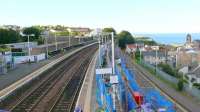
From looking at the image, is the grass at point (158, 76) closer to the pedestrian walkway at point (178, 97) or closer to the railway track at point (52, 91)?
the pedestrian walkway at point (178, 97)

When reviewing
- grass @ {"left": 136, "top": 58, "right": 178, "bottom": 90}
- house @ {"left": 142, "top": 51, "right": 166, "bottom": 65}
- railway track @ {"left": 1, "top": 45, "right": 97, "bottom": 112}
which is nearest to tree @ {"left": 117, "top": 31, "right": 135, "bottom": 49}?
house @ {"left": 142, "top": 51, "right": 166, "bottom": 65}

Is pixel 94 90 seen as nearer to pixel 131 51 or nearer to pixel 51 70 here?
pixel 51 70

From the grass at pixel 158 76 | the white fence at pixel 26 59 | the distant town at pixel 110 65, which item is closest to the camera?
the distant town at pixel 110 65

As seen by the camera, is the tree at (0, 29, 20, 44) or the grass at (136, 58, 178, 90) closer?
the grass at (136, 58, 178, 90)

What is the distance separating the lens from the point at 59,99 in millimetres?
34156

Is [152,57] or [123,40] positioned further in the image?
[123,40]

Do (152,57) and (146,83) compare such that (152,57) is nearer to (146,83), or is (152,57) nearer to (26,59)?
(146,83)

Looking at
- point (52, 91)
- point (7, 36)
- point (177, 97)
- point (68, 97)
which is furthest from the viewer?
point (7, 36)

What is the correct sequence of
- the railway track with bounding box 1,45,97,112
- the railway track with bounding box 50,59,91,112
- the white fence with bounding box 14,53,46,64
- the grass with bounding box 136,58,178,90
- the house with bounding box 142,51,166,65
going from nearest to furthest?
the railway track with bounding box 50,59,91,112
the railway track with bounding box 1,45,97,112
the grass with bounding box 136,58,178,90
the white fence with bounding box 14,53,46,64
the house with bounding box 142,51,166,65

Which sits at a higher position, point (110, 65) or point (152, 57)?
point (110, 65)

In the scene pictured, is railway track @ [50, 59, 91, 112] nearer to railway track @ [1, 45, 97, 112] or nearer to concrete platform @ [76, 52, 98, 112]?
railway track @ [1, 45, 97, 112]

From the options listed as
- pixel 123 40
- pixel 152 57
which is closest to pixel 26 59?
pixel 152 57

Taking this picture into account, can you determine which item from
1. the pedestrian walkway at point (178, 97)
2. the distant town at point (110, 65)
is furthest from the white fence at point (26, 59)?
the pedestrian walkway at point (178, 97)

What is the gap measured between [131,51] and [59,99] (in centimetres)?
8433
